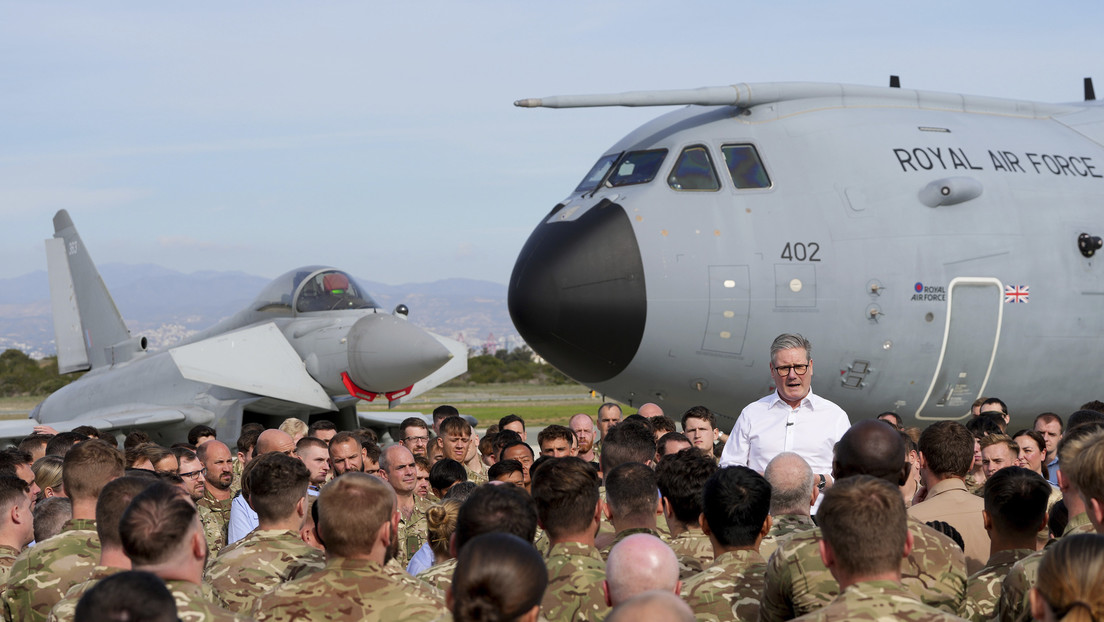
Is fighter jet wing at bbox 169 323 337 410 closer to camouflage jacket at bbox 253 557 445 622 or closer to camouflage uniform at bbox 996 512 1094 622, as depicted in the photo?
camouflage jacket at bbox 253 557 445 622

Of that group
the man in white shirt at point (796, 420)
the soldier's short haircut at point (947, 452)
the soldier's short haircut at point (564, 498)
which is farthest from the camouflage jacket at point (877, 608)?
the man in white shirt at point (796, 420)

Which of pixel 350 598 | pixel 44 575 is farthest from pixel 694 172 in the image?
pixel 350 598

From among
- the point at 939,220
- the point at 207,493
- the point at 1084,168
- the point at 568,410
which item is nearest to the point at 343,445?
the point at 207,493

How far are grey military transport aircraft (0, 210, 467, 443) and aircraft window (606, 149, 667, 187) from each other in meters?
6.10

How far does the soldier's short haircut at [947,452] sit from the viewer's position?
609cm

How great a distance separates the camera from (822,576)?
4277 millimetres

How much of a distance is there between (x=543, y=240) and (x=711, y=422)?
244 centimetres

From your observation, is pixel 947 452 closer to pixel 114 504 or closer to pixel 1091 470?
pixel 1091 470

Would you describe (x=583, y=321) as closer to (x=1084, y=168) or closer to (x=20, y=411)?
(x=1084, y=168)

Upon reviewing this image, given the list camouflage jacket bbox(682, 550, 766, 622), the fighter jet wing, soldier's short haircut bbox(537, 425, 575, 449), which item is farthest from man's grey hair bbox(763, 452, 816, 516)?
the fighter jet wing

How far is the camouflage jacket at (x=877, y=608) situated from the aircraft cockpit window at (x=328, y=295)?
15131 millimetres

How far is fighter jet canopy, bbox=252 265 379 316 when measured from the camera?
18.1m

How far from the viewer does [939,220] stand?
1076 cm

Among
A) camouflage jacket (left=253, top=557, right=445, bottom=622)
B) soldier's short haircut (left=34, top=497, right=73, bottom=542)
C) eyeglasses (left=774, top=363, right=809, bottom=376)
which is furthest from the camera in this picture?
eyeglasses (left=774, top=363, right=809, bottom=376)
